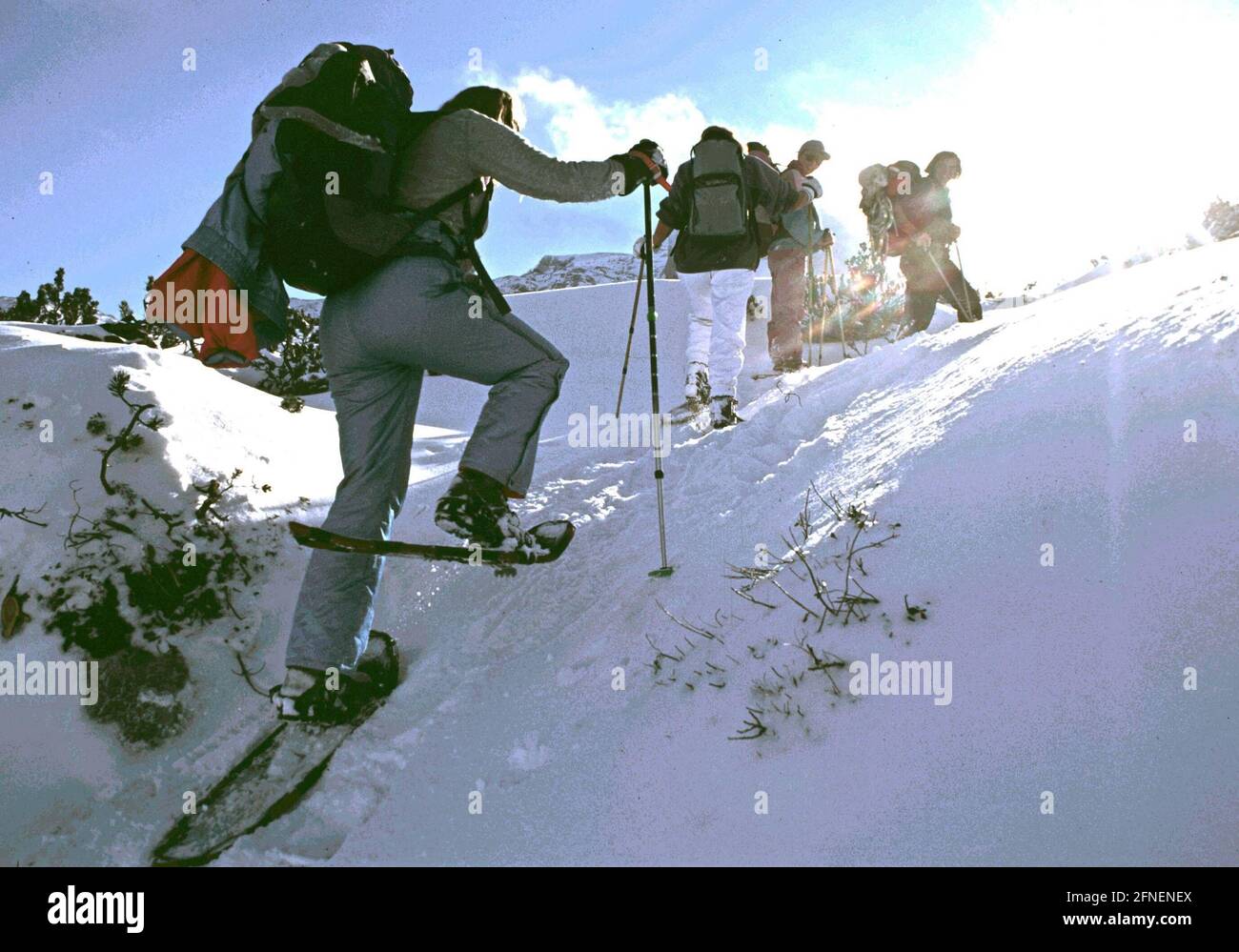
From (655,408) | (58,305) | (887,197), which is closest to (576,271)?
(58,305)

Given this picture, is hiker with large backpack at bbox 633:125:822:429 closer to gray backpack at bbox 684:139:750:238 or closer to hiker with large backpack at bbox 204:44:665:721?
gray backpack at bbox 684:139:750:238

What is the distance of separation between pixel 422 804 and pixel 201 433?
305 centimetres

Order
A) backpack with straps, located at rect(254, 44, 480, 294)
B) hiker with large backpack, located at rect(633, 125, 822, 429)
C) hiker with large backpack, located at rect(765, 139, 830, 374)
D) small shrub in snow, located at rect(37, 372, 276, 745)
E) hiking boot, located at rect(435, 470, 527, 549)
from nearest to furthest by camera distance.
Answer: backpack with straps, located at rect(254, 44, 480, 294) < hiking boot, located at rect(435, 470, 527, 549) < small shrub in snow, located at rect(37, 372, 276, 745) < hiker with large backpack, located at rect(633, 125, 822, 429) < hiker with large backpack, located at rect(765, 139, 830, 374)

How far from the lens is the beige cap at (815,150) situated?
8.70 metres

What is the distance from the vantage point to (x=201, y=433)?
15.2 feet

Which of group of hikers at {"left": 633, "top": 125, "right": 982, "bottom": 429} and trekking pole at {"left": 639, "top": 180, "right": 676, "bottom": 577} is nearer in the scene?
trekking pole at {"left": 639, "top": 180, "right": 676, "bottom": 577}

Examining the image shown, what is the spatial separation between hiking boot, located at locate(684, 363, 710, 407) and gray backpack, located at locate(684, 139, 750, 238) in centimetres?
124

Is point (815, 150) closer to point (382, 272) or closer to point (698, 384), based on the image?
point (698, 384)

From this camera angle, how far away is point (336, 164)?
2.66 m

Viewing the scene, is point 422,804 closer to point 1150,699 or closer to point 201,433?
point 1150,699

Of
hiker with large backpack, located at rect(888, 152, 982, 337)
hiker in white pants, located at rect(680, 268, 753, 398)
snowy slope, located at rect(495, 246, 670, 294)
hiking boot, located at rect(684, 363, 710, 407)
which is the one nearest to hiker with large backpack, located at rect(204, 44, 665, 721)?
hiker in white pants, located at rect(680, 268, 753, 398)

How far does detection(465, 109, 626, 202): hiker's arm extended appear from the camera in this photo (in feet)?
9.55

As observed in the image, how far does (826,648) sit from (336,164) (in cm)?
238

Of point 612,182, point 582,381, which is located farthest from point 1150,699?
point 582,381
